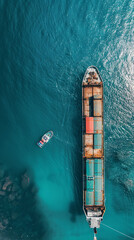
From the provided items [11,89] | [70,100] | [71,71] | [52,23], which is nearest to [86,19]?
[52,23]

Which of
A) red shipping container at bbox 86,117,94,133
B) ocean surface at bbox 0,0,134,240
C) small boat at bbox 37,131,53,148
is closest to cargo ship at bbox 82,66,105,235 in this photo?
red shipping container at bbox 86,117,94,133

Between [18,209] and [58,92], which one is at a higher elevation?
[58,92]

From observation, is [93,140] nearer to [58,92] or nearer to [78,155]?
[78,155]

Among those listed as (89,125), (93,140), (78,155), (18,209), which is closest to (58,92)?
(89,125)

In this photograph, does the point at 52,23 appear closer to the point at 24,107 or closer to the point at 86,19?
the point at 86,19

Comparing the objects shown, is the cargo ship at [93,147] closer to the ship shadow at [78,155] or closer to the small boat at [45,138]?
the ship shadow at [78,155]

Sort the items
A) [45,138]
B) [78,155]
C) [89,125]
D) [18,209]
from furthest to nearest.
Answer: [18,209] → [78,155] → [45,138] → [89,125]

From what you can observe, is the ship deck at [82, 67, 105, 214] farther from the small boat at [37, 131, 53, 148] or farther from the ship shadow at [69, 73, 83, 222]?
the small boat at [37, 131, 53, 148]
